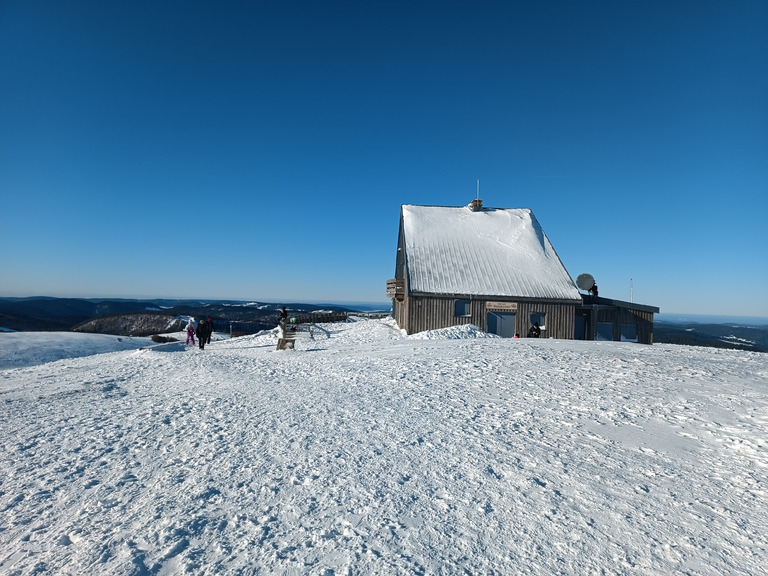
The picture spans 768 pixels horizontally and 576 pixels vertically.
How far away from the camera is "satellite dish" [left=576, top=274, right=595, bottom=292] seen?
82.1 feet

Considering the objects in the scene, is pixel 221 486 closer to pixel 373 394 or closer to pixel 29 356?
pixel 373 394

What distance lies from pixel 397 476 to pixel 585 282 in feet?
80.0

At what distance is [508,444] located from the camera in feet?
19.9

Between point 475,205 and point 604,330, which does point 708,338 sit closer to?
point 604,330

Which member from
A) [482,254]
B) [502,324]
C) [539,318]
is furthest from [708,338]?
[502,324]

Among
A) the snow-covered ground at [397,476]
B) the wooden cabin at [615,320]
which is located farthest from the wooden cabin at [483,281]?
the snow-covered ground at [397,476]

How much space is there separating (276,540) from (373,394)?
530 centimetres

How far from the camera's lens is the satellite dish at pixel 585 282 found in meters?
25.0

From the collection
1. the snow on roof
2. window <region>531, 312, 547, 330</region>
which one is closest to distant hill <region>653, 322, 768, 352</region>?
window <region>531, 312, 547, 330</region>

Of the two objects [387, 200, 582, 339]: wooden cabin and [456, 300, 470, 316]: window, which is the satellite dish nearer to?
[387, 200, 582, 339]: wooden cabin

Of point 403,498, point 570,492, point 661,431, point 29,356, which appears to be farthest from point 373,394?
point 29,356

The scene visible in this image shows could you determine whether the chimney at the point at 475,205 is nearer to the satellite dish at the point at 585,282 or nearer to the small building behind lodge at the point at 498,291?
the small building behind lodge at the point at 498,291

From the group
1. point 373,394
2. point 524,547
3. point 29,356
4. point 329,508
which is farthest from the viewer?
point 29,356

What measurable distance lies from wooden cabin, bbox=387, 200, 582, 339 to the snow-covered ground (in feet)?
42.6
